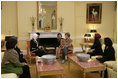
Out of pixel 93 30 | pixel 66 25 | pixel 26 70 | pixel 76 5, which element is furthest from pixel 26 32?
pixel 26 70

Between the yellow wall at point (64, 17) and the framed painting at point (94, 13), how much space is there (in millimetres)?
198

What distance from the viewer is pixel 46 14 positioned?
7312mm

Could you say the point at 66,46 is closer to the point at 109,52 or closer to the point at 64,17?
the point at 109,52

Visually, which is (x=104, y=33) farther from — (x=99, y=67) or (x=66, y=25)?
(x=99, y=67)

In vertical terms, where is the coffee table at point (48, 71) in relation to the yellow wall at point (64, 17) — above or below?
below

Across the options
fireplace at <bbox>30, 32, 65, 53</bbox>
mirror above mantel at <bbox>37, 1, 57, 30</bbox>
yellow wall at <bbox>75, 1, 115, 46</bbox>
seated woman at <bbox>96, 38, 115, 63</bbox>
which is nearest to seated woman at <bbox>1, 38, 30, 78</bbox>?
seated woman at <bbox>96, 38, 115, 63</bbox>

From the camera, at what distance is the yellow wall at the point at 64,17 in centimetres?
715

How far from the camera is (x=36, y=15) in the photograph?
7.29 meters

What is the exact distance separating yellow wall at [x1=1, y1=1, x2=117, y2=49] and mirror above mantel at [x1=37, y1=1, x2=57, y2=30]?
8.0 inches

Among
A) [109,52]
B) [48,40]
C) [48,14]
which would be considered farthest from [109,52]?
[48,14]

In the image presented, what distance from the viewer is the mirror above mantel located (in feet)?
23.9

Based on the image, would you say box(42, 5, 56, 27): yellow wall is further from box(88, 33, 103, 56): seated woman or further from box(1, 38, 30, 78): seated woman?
box(1, 38, 30, 78): seated woman

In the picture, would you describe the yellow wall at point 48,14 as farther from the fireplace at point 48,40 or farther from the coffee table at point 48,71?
the coffee table at point 48,71

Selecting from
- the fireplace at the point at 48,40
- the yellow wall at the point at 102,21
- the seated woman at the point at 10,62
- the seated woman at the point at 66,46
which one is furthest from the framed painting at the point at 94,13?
the seated woman at the point at 10,62
